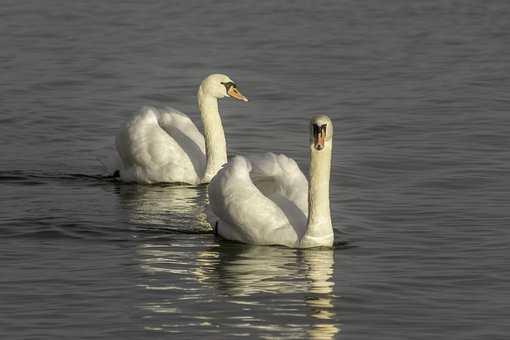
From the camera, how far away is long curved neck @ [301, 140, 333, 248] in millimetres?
15398

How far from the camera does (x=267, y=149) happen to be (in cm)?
2091

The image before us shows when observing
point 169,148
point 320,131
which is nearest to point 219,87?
point 169,148

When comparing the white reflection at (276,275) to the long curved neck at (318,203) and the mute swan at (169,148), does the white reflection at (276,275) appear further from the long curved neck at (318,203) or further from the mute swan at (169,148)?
the mute swan at (169,148)

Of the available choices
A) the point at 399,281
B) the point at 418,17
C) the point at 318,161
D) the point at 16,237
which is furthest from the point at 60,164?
the point at 418,17

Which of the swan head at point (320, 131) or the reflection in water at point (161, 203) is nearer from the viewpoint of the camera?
the swan head at point (320, 131)

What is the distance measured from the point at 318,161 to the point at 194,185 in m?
4.16

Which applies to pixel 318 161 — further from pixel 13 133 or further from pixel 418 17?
pixel 418 17

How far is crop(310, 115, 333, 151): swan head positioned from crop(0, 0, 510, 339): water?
1090 mm

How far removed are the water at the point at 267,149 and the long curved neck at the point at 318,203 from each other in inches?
9.1

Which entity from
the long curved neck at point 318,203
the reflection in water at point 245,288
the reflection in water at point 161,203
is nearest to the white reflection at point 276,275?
the reflection in water at point 245,288

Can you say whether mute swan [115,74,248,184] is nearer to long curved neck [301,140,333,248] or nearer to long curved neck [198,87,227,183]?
long curved neck [198,87,227,183]

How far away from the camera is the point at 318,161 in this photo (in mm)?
15422

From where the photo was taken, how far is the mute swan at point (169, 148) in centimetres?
1930

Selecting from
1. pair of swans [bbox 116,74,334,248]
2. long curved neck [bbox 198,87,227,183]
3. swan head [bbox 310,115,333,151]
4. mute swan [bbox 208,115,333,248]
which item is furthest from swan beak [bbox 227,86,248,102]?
swan head [bbox 310,115,333,151]
